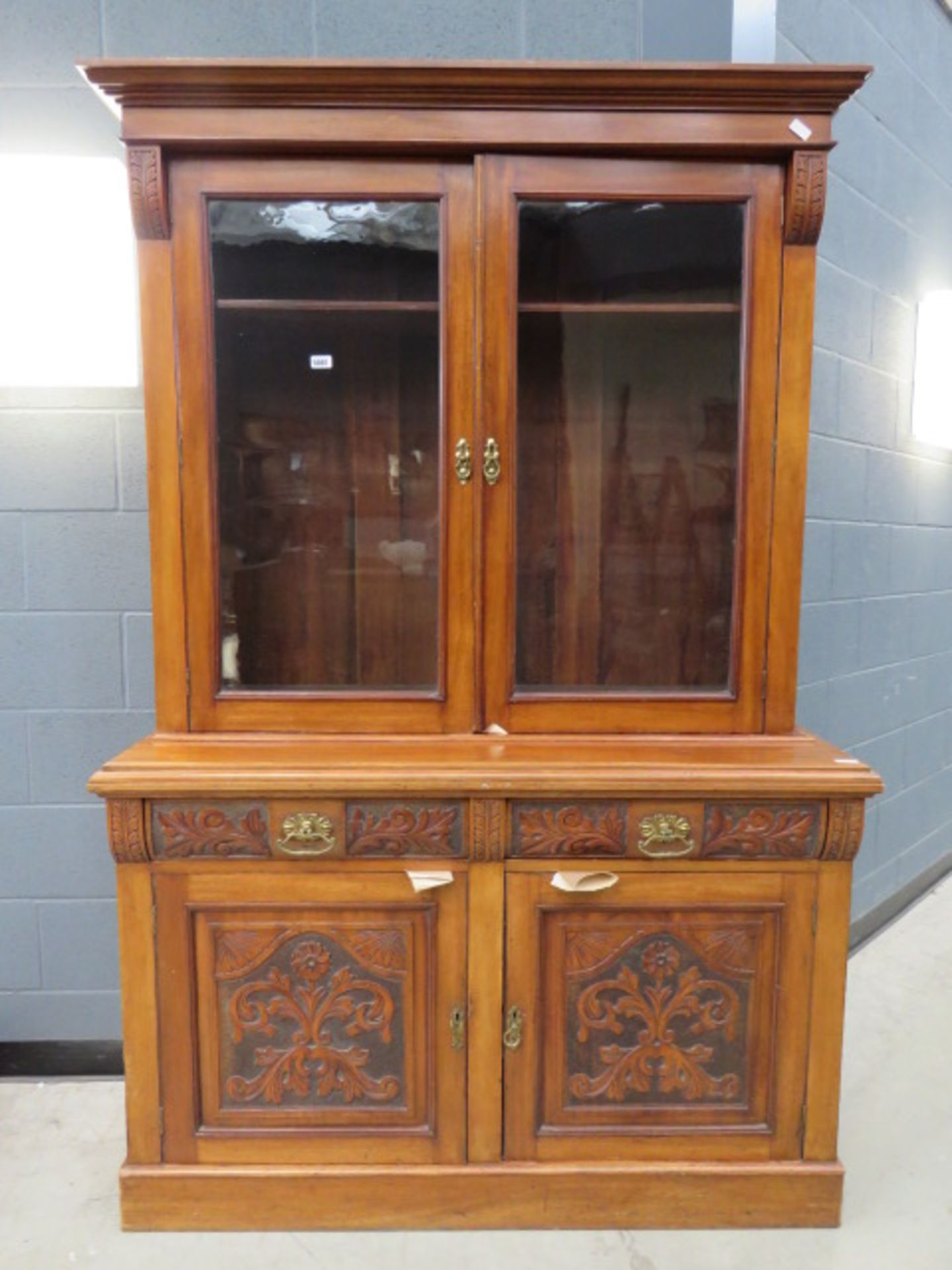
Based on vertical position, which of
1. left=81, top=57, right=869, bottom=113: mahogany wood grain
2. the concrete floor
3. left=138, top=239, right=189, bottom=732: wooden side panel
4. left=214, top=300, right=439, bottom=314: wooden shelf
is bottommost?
the concrete floor

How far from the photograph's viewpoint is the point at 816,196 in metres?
1.40

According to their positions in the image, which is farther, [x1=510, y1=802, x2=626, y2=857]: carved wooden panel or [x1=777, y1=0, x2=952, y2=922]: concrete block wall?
[x1=777, y1=0, x2=952, y2=922]: concrete block wall

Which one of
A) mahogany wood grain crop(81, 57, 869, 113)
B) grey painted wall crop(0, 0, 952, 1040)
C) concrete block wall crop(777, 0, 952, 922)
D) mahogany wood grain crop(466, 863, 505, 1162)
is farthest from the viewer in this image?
concrete block wall crop(777, 0, 952, 922)

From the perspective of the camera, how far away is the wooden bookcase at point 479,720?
4.52 feet

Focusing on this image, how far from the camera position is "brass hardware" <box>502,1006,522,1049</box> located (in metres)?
1.44

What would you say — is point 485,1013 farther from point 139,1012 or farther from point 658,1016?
point 139,1012

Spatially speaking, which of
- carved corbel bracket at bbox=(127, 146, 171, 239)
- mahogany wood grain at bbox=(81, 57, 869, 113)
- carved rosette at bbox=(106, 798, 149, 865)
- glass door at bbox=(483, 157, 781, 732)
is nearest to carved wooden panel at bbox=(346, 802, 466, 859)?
glass door at bbox=(483, 157, 781, 732)

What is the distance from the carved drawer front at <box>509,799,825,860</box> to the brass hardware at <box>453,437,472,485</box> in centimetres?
56

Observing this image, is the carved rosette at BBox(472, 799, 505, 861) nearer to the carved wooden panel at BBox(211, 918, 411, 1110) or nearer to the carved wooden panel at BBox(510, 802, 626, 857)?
the carved wooden panel at BBox(510, 802, 626, 857)

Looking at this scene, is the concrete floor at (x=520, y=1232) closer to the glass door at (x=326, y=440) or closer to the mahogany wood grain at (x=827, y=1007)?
the mahogany wood grain at (x=827, y=1007)

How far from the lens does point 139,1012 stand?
1.43 metres

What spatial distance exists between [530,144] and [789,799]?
1157 mm

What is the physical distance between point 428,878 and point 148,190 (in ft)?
3.99

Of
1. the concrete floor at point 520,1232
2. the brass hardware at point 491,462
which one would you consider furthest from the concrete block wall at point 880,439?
the brass hardware at point 491,462
